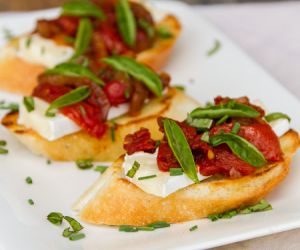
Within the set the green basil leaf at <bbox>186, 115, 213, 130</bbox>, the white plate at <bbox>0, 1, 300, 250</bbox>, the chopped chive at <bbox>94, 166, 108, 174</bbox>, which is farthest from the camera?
the chopped chive at <bbox>94, 166, 108, 174</bbox>

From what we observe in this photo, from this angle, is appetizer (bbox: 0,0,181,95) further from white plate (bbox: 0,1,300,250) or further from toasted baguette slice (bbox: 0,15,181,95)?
white plate (bbox: 0,1,300,250)

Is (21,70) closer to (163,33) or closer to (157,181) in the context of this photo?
(163,33)

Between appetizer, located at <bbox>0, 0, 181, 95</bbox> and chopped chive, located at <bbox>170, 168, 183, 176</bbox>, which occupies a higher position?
chopped chive, located at <bbox>170, 168, 183, 176</bbox>

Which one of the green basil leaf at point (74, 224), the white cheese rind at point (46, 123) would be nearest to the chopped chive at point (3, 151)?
the white cheese rind at point (46, 123)

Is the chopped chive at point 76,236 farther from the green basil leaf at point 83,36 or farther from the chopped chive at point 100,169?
the green basil leaf at point 83,36

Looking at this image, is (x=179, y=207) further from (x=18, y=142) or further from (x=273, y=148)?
(x=18, y=142)

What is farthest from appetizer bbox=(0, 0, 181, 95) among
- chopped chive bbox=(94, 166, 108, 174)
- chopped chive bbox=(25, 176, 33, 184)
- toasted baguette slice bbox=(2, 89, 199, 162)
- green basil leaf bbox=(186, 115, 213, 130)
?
green basil leaf bbox=(186, 115, 213, 130)

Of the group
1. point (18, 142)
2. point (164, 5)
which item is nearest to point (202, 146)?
point (18, 142)
